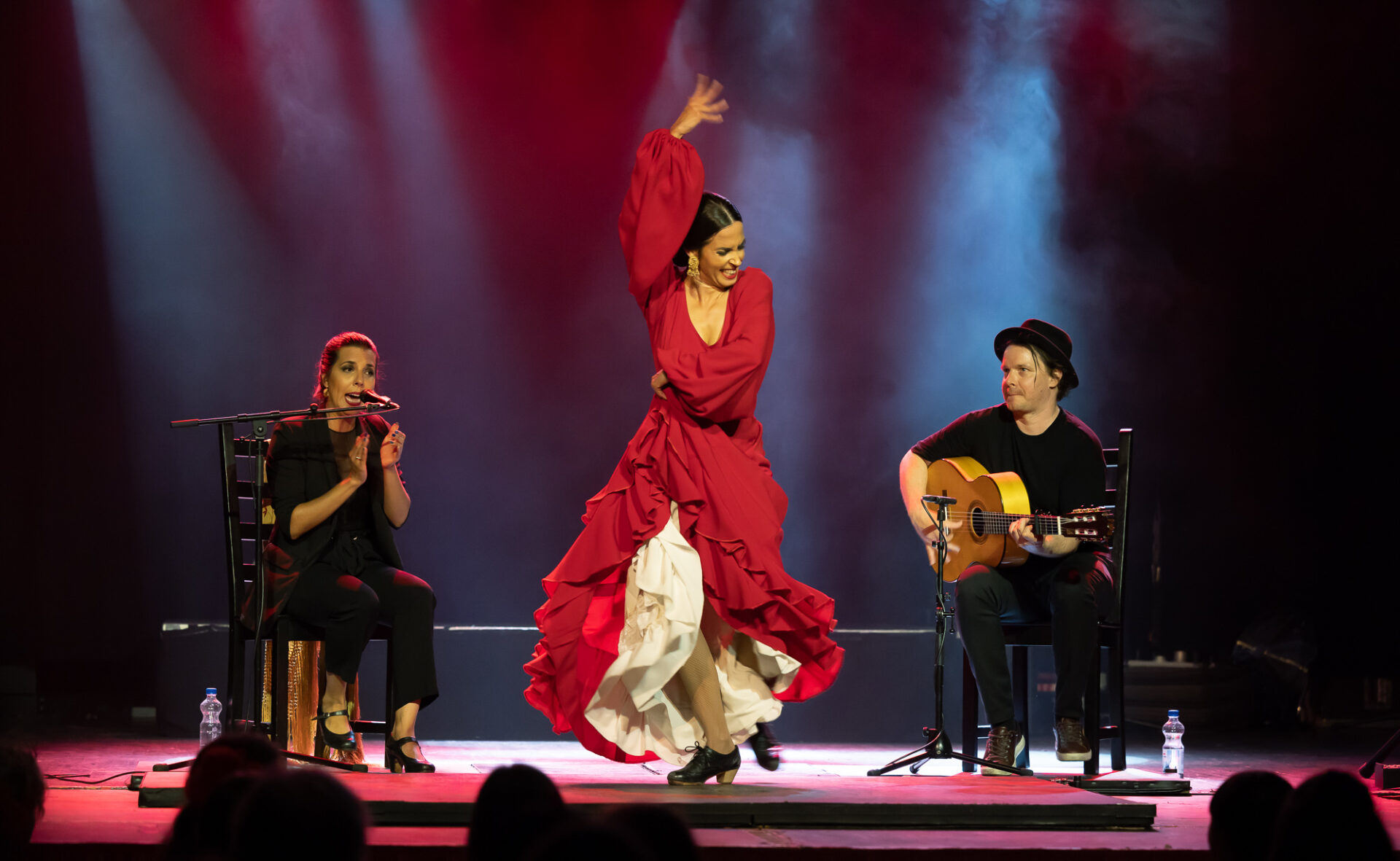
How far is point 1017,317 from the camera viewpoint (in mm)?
6184

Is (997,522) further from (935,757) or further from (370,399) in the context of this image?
(370,399)

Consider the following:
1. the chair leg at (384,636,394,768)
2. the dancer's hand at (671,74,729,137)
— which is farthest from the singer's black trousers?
the dancer's hand at (671,74,729,137)

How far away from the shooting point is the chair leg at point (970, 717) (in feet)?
13.5

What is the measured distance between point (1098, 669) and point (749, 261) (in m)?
2.80

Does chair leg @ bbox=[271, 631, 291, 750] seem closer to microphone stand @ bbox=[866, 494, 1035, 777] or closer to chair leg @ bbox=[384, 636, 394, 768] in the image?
chair leg @ bbox=[384, 636, 394, 768]

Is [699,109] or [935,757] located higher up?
[699,109]

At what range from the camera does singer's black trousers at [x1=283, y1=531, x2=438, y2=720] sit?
3.84 m

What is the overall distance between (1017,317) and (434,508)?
2785 millimetres

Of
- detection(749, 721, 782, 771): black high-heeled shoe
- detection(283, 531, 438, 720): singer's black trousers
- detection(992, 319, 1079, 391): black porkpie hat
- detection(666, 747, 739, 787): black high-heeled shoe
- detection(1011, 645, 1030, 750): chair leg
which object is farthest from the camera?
detection(1011, 645, 1030, 750): chair leg

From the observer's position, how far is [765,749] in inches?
131

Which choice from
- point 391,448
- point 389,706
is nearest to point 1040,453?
point 391,448

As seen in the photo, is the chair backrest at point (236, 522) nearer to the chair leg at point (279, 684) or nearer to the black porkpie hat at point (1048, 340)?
the chair leg at point (279, 684)

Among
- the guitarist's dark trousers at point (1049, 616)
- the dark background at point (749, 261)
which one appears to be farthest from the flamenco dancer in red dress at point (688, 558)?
the dark background at point (749, 261)

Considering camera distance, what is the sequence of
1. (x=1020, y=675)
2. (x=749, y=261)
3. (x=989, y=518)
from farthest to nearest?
(x=749, y=261)
(x=1020, y=675)
(x=989, y=518)
